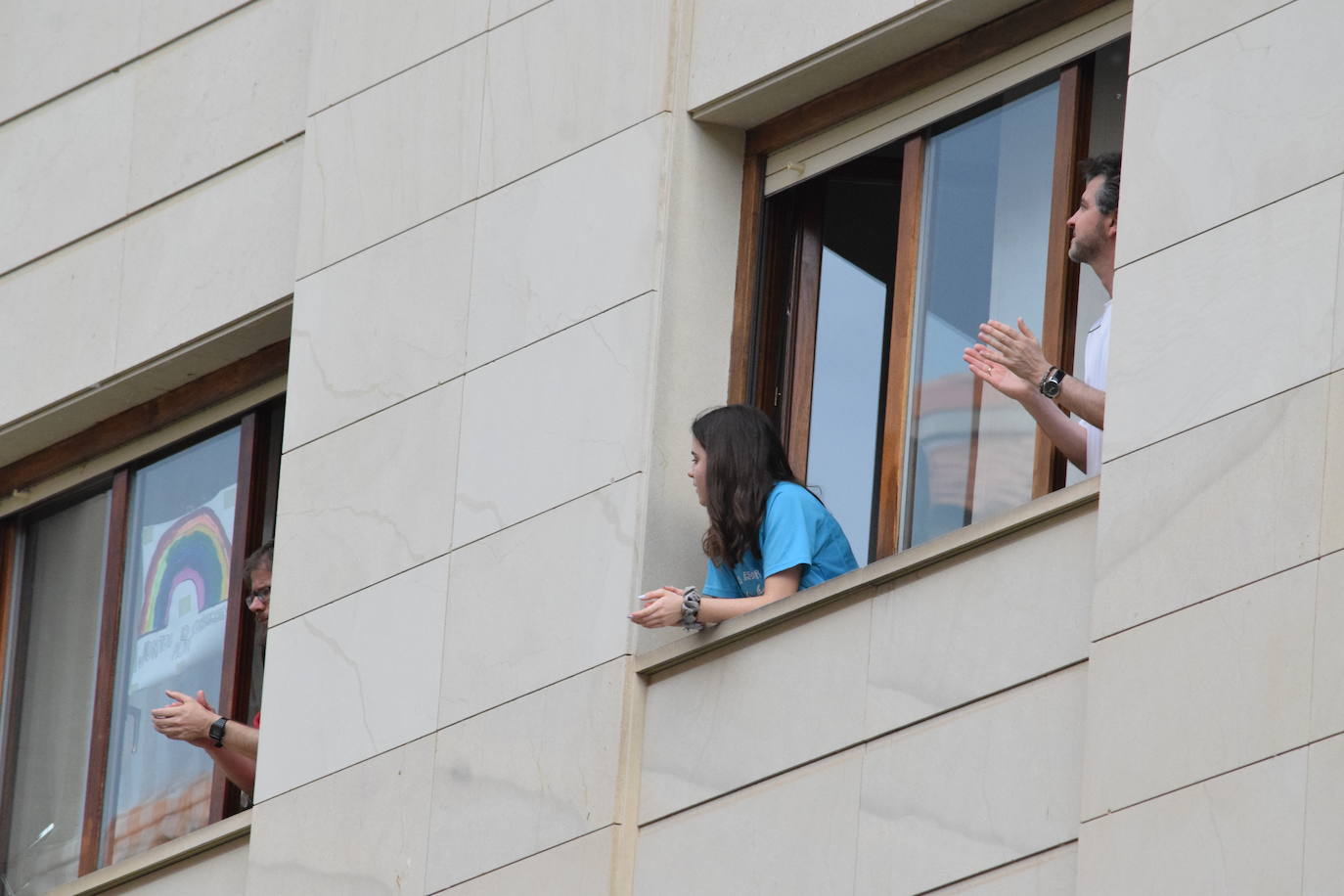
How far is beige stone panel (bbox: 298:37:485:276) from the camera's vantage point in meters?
12.5

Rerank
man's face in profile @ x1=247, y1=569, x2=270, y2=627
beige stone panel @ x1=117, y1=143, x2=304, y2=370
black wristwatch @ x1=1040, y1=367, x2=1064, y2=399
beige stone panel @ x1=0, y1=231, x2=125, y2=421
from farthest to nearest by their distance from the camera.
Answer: beige stone panel @ x1=0, y1=231, x2=125, y2=421
beige stone panel @ x1=117, y1=143, x2=304, y2=370
man's face in profile @ x1=247, y1=569, x2=270, y2=627
black wristwatch @ x1=1040, y1=367, x2=1064, y2=399

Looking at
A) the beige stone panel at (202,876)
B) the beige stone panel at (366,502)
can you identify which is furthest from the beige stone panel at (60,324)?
the beige stone panel at (202,876)

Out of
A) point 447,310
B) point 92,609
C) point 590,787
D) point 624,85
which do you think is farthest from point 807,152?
point 92,609

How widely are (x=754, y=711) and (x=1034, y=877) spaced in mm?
1529

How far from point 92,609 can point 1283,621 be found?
24.8ft

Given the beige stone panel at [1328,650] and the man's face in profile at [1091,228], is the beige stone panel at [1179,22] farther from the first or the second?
the beige stone panel at [1328,650]

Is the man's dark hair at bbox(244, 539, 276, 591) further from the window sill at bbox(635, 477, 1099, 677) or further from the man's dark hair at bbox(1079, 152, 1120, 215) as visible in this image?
the man's dark hair at bbox(1079, 152, 1120, 215)

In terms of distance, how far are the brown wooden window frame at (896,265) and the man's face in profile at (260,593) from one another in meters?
2.55

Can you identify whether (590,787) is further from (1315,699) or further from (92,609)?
(92,609)

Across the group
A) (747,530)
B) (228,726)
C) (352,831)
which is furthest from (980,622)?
(228,726)

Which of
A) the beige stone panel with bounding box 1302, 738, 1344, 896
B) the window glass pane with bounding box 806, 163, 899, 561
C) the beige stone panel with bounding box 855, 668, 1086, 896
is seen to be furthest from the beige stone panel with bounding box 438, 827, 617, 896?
the beige stone panel with bounding box 1302, 738, 1344, 896

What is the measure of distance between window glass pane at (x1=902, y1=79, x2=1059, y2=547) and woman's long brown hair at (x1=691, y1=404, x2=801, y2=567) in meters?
0.55

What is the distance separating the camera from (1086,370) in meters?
10.3

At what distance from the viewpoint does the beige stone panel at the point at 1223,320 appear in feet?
29.9
